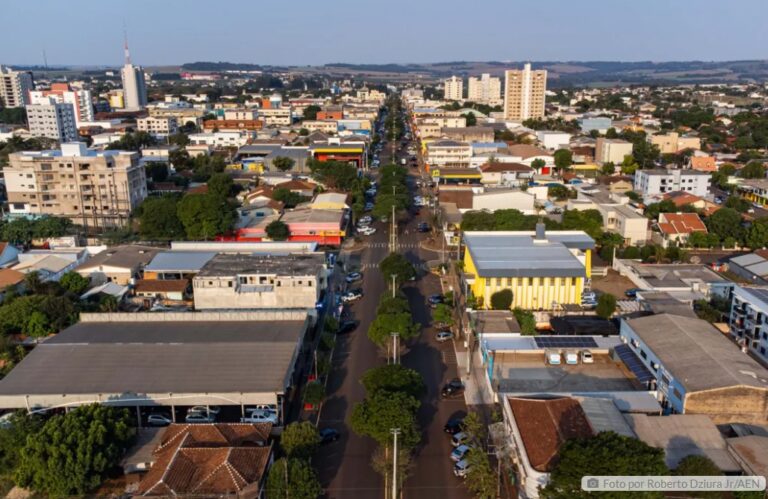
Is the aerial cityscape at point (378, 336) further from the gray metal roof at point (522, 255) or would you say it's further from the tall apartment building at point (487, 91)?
the tall apartment building at point (487, 91)


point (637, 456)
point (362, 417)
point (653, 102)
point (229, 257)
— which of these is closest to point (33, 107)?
point (229, 257)

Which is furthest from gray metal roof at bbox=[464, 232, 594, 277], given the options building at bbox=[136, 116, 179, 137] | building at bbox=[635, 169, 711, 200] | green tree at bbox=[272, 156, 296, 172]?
building at bbox=[136, 116, 179, 137]

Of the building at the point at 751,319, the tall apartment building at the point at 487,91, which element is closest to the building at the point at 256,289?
the building at the point at 751,319

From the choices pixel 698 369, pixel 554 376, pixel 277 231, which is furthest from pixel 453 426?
pixel 277 231

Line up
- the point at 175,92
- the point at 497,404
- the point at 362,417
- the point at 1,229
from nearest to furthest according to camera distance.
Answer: the point at 362,417 → the point at 497,404 → the point at 1,229 → the point at 175,92

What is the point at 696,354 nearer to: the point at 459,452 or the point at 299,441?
the point at 459,452

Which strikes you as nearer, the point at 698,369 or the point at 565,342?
the point at 698,369

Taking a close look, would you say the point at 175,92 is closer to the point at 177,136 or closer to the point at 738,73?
the point at 177,136
